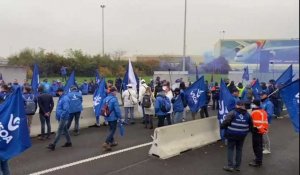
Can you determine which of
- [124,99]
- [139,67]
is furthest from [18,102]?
[139,67]

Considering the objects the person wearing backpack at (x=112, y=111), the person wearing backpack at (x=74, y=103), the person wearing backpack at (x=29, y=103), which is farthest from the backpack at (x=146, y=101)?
the person wearing backpack at (x=29, y=103)

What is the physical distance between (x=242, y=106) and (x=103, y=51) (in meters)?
Result: 58.2

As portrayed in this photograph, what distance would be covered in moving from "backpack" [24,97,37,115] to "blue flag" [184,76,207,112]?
5072 millimetres

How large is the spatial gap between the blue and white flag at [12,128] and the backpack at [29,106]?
5001mm

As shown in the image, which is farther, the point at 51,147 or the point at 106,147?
the point at 51,147

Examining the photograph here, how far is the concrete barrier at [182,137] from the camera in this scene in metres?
9.96

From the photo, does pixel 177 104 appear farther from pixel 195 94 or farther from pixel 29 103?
pixel 29 103

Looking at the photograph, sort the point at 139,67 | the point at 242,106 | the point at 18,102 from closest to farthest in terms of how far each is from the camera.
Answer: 1. the point at 18,102
2. the point at 242,106
3. the point at 139,67

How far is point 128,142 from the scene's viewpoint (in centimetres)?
1195

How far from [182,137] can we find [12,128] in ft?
16.4

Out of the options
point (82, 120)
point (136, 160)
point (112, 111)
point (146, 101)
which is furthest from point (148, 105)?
point (136, 160)

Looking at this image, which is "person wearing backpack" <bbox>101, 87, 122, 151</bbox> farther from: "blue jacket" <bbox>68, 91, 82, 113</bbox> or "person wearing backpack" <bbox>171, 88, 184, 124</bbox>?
"person wearing backpack" <bbox>171, 88, 184, 124</bbox>

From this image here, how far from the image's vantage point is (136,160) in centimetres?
962

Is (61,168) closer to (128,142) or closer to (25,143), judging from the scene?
(25,143)
